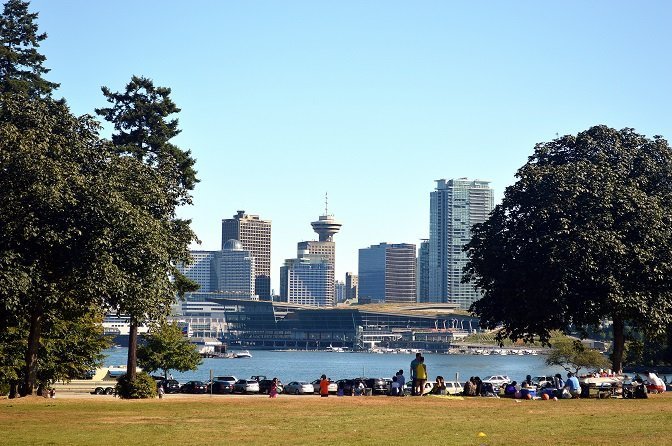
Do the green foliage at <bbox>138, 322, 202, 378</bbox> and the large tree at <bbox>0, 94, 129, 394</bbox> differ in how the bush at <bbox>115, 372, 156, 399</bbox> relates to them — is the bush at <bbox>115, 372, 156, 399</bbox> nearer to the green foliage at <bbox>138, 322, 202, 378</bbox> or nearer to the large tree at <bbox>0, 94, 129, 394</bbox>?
the large tree at <bbox>0, 94, 129, 394</bbox>

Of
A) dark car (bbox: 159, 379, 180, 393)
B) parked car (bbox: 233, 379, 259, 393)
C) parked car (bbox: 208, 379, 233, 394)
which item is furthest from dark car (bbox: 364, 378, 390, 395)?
dark car (bbox: 159, 379, 180, 393)

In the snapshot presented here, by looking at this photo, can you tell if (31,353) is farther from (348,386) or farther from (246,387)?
(246,387)

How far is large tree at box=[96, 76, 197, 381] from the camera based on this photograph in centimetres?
4844

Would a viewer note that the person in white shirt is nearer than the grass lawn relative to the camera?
No

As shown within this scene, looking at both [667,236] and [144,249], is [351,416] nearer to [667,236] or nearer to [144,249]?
[144,249]

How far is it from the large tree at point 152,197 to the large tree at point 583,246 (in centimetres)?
1783

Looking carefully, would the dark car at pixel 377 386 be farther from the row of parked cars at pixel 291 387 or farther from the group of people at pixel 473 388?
the group of people at pixel 473 388

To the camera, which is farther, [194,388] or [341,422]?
[194,388]

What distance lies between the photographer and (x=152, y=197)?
2042 inches

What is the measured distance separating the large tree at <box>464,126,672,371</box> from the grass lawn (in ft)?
37.4

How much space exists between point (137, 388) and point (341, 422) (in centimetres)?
1965

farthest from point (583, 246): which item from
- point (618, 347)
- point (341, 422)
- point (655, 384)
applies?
point (341, 422)

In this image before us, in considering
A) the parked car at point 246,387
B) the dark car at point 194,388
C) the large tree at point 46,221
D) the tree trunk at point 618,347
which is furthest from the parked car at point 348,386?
the large tree at point 46,221

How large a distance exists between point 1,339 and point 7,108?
15519 millimetres
